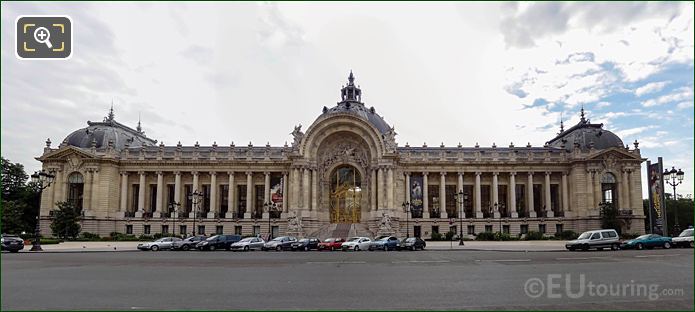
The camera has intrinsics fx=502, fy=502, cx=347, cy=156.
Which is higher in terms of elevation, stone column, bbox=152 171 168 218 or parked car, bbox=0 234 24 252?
stone column, bbox=152 171 168 218

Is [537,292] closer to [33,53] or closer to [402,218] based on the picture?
[33,53]

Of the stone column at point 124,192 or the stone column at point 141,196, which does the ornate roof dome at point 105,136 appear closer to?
the stone column at point 124,192

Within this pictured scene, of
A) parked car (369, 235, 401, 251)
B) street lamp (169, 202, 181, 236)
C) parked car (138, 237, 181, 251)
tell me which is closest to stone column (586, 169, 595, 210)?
parked car (369, 235, 401, 251)

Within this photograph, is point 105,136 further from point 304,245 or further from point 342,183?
point 304,245

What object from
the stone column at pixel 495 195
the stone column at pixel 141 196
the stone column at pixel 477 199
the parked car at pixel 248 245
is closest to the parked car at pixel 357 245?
the parked car at pixel 248 245

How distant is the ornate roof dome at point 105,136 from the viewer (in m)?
67.6

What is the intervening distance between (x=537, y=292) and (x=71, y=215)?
5670 centimetres

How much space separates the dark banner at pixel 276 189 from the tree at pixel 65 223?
2290 centimetres

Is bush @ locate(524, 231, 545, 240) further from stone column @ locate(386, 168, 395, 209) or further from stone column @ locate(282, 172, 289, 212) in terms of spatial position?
stone column @ locate(282, 172, 289, 212)

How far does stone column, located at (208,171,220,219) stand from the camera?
66875 millimetres

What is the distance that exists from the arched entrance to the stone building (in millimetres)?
132

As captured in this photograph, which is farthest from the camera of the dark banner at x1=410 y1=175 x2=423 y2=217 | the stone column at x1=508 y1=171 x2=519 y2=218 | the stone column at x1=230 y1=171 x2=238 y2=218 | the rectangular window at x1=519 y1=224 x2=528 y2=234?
the stone column at x1=230 y1=171 x2=238 y2=218

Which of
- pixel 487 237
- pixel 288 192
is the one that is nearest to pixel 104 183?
pixel 288 192

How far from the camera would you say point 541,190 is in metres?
68.4
